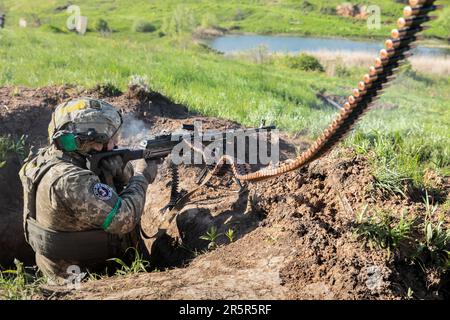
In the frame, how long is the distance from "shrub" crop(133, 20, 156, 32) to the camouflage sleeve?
50.5 metres

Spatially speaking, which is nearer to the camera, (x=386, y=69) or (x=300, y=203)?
(x=386, y=69)

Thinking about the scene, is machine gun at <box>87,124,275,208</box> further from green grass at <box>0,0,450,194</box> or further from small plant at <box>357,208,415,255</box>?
small plant at <box>357,208,415,255</box>

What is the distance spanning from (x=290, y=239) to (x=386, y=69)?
1418mm

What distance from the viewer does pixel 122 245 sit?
158 inches

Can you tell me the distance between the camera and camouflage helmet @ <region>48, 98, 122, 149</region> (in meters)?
3.53

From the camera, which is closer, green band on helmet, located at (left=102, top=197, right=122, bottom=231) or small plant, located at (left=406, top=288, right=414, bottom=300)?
small plant, located at (left=406, top=288, right=414, bottom=300)

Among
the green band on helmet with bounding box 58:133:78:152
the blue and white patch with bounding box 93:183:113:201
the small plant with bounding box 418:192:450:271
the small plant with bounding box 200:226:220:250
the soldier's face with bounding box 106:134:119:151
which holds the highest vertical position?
the green band on helmet with bounding box 58:133:78:152

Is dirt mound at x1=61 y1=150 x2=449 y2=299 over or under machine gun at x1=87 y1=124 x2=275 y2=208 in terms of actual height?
under

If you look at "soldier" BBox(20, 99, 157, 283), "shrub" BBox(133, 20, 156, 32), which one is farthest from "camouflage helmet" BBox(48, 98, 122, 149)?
"shrub" BBox(133, 20, 156, 32)

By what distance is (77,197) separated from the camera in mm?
3371

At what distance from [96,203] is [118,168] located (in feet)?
1.97
